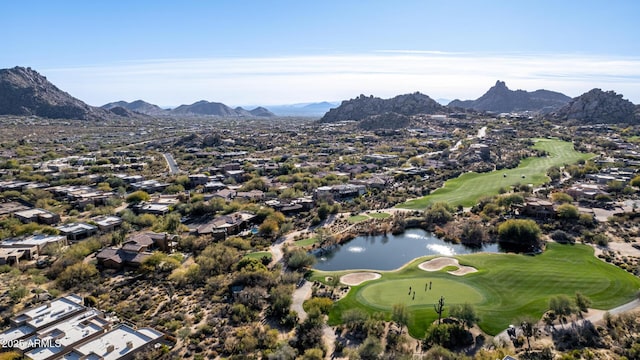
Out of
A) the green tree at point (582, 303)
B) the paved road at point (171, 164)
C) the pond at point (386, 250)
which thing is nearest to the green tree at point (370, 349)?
the pond at point (386, 250)

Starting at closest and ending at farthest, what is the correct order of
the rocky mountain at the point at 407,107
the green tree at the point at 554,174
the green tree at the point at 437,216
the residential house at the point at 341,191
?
the green tree at the point at 437,216 < the residential house at the point at 341,191 < the green tree at the point at 554,174 < the rocky mountain at the point at 407,107

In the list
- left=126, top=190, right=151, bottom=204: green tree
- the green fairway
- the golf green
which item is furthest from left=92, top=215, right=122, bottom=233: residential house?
the green fairway

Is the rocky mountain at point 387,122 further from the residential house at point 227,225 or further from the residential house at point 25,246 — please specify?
the residential house at point 25,246

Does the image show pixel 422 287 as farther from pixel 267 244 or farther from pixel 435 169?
pixel 435 169

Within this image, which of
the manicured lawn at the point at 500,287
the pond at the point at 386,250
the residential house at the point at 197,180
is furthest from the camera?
the residential house at the point at 197,180

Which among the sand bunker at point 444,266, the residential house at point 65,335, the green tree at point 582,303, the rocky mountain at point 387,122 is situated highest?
the rocky mountain at point 387,122

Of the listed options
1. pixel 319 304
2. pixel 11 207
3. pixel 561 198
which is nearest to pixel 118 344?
pixel 319 304
